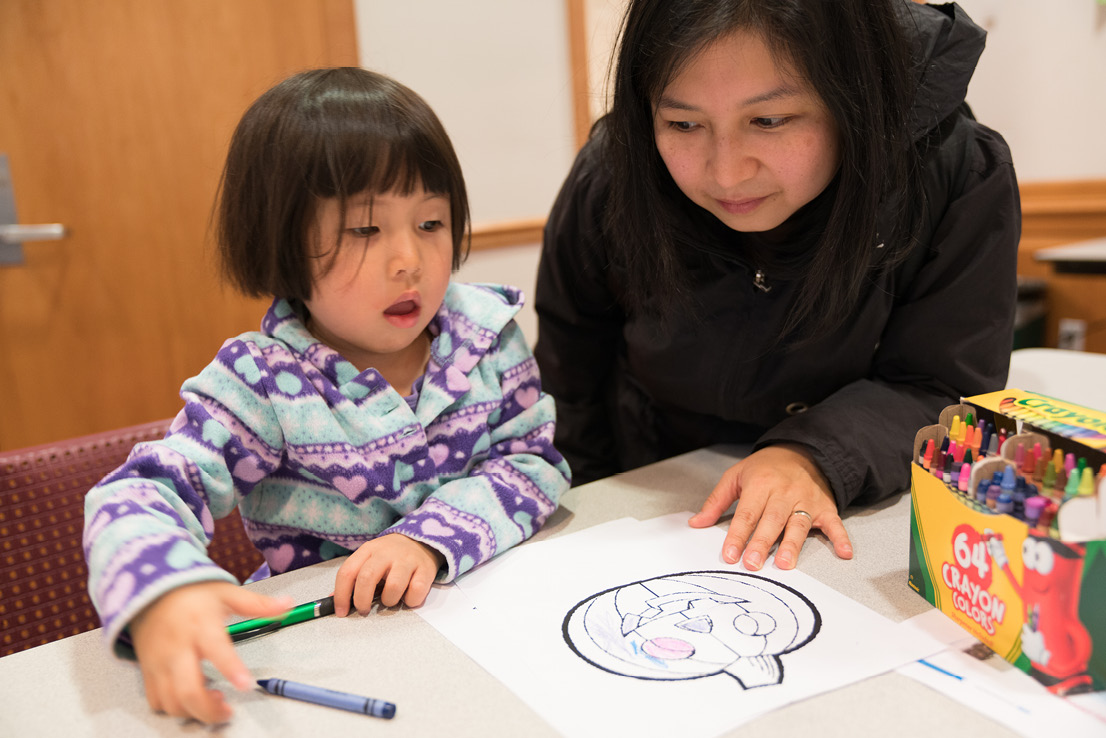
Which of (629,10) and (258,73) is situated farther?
(258,73)

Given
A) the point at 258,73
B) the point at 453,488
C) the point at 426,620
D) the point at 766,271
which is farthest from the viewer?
the point at 258,73

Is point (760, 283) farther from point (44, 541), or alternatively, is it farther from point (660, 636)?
point (44, 541)

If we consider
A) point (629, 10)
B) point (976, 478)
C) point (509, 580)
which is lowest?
point (509, 580)

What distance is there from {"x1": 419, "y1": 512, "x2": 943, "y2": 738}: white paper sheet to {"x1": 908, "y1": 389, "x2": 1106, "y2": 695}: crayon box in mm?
54

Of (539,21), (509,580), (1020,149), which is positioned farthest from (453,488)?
(1020,149)

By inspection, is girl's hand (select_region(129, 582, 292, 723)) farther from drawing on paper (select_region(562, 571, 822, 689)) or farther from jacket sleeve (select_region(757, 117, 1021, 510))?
jacket sleeve (select_region(757, 117, 1021, 510))

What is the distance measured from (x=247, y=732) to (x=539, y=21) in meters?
2.58

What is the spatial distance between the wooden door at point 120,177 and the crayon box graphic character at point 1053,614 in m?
2.01

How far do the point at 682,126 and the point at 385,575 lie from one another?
1.62 ft

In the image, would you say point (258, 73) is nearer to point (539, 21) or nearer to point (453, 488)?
point (539, 21)

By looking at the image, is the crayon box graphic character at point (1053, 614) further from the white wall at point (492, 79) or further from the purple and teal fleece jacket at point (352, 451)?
the white wall at point (492, 79)

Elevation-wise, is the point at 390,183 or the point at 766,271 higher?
the point at 390,183

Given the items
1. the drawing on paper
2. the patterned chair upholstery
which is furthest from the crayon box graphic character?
the patterned chair upholstery

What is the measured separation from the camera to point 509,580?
74 centimetres
